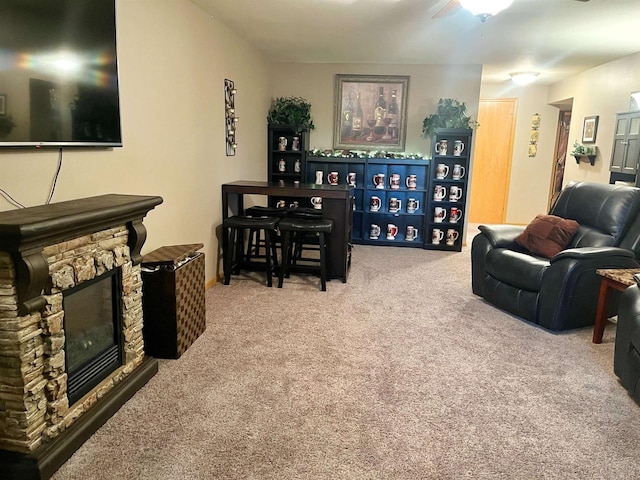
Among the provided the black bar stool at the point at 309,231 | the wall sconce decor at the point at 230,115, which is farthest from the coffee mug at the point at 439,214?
the wall sconce decor at the point at 230,115

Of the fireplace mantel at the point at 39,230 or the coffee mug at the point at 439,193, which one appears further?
the coffee mug at the point at 439,193

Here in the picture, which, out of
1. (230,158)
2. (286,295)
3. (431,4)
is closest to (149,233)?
(286,295)

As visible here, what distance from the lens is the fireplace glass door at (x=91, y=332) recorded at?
1.94 metres

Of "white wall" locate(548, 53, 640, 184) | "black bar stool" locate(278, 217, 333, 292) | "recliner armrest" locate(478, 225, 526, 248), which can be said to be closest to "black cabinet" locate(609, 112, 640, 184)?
"white wall" locate(548, 53, 640, 184)

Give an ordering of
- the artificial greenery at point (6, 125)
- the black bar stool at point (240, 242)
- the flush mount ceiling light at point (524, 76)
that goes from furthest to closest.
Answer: the flush mount ceiling light at point (524, 76), the black bar stool at point (240, 242), the artificial greenery at point (6, 125)

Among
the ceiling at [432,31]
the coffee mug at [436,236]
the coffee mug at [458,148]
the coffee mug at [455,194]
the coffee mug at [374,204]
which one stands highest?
the ceiling at [432,31]

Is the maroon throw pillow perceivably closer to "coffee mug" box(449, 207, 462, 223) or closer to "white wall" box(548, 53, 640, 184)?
"coffee mug" box(449, 207, 462, 223)

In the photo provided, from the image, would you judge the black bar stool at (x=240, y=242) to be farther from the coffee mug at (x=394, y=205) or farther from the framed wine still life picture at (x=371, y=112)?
the framed wine still life picture at (x=371, y=112)

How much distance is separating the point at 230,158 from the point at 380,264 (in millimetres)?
1973

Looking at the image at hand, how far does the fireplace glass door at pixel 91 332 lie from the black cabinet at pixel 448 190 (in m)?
4.45

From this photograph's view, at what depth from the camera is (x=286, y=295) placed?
12.7ft

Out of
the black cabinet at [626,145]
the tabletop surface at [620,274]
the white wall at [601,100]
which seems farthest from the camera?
the white wall at [601,100]

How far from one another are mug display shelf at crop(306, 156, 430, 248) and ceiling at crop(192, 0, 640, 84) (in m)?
1.33

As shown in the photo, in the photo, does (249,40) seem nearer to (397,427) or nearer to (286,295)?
(286,295)
